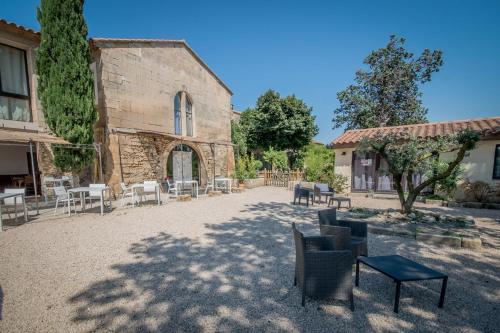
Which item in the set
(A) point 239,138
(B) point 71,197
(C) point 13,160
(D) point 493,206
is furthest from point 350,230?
(A) point 239,138

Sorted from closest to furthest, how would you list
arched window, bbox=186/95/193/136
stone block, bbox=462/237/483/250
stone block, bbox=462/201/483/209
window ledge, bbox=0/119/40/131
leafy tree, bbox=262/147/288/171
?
stone block, bbox=462/237/483/250, window ledge, bbox=0/119/40/131, stone block, bbox=462/201/483/209, arched window, bbox=186/95/193/136, leafy tree, bbox=262/147/288/171

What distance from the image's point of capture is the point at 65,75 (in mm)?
7922

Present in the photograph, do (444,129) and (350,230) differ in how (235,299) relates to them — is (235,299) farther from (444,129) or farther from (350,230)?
(444,129)

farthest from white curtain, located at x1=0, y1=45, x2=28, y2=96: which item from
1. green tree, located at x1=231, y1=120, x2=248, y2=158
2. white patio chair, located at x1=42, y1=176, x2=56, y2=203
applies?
green tree, located at x1=231, y1=120, x2=248, y2=158

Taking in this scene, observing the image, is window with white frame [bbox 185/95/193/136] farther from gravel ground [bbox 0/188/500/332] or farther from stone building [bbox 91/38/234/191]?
gravel ground [bbox 0/188/500/332]

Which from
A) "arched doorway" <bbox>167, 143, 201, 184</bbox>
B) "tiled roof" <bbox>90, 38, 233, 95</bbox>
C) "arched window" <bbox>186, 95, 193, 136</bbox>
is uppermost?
"tiled roof" <bbox>90, 38, 233, 95</bbox>

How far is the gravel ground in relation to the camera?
7.59ft

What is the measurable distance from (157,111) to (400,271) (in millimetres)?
11615

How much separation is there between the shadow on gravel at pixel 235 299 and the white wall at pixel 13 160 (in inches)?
445

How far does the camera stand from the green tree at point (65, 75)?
7848mm

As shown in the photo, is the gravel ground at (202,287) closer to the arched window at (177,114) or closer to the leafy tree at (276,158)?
the arched window at (177,114)

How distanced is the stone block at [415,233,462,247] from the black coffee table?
2276 mm

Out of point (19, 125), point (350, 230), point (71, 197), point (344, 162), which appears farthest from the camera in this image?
point (344, 162)

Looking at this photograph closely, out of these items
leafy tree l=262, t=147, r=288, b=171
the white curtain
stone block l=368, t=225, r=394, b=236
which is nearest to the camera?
stone block l=368, t=225, r=394, b=236
